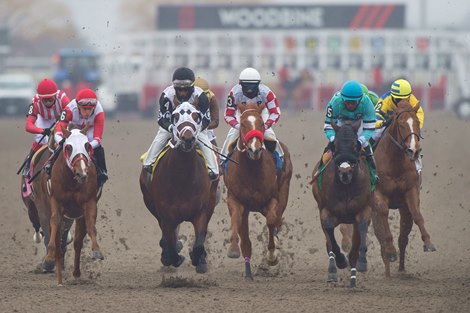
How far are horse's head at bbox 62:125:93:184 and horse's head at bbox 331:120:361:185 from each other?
7.65 ft

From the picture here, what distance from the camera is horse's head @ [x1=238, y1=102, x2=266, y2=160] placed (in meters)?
12.2

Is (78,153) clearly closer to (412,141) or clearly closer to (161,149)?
(161,149)

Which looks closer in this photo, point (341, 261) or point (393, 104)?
point (341, 261)

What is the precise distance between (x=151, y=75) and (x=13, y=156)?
62.4 feet

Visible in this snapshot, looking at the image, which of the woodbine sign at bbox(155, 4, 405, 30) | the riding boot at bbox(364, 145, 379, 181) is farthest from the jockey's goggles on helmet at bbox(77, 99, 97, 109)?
the woodbine sign at bbox(155, 4, 405, 30)

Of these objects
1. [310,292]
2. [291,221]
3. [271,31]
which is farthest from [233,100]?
[271,31]

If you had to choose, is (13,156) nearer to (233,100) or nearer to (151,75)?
(233,100)

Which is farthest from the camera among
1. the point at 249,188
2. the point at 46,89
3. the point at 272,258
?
the point at 46,89

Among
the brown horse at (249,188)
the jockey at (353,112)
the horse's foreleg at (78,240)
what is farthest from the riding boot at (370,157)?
the horse's foreleg at (78,240)

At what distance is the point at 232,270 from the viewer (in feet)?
45.6

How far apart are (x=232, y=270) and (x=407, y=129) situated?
8.53 ft

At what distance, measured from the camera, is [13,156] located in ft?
91.2

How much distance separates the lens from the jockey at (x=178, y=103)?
12.6 metres

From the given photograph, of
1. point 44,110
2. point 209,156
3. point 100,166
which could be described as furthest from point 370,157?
→ point 44,110
